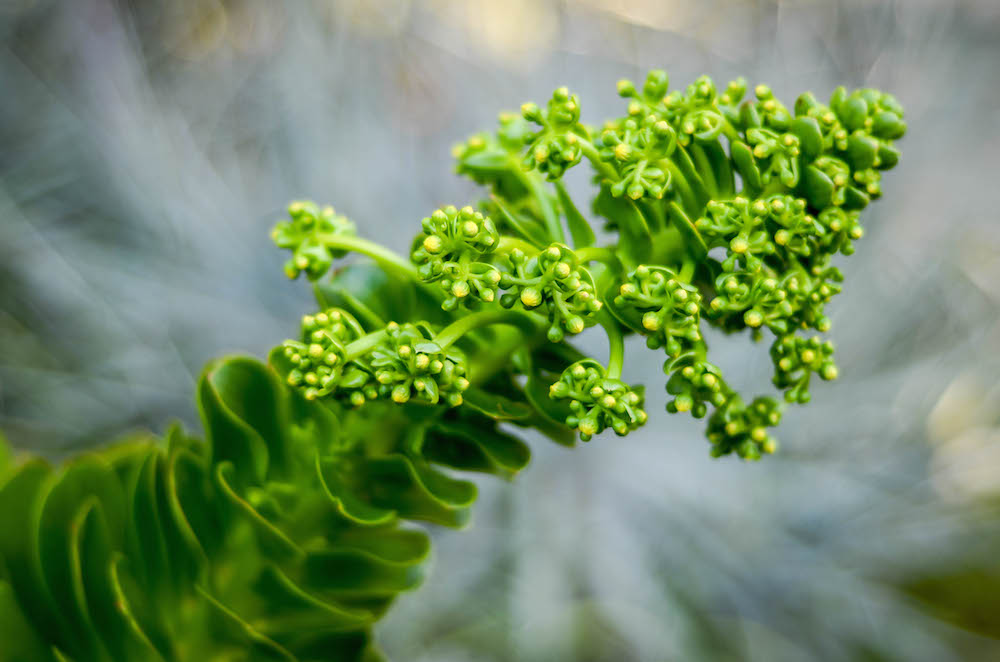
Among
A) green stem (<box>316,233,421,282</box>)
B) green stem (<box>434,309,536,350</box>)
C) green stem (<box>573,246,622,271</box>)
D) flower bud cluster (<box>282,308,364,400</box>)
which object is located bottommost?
flower bud cluster (<box>282,308,364,400</box>)

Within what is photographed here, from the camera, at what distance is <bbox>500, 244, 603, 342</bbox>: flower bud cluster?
320 mm

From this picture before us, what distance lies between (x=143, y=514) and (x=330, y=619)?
116 millimetres

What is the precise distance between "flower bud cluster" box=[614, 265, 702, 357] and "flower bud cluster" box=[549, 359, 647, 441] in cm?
3

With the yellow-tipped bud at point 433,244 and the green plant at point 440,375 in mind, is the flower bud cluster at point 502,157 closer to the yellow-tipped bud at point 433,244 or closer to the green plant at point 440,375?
the green plant at point 440,375

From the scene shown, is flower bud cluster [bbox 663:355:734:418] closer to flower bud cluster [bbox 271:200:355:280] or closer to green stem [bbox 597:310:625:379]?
green stem [bbox 597:310:625:379]

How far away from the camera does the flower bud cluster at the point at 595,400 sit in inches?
12.9

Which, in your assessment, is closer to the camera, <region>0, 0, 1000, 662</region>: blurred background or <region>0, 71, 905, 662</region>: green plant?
<region>0, 71, 905, 662</region>: green plant

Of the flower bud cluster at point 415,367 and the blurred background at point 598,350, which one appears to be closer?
the flower bud cluster at point 415,367

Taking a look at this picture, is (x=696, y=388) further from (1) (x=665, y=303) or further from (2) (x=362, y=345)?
(2) (x=362, y=345)

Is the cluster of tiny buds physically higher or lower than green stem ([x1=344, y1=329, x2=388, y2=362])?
higher

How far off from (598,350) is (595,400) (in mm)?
658

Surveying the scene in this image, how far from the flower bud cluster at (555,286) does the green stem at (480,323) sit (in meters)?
0.02

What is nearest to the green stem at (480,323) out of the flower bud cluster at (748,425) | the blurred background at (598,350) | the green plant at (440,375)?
the green plant at (440,375)

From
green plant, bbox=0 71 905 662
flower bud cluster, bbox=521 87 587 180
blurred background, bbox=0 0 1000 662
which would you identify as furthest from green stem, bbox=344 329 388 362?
blurred background, bbox=0 0 1000 662
